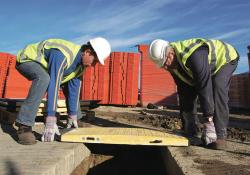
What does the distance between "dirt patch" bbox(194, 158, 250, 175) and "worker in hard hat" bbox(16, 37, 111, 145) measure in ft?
6.20

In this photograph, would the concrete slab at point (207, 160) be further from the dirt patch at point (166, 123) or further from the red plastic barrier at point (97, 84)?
the red plastic barrier at point (97, 84)

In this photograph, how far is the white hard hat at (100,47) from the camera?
4617mm

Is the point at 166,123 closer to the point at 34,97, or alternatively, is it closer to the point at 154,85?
the point at 34,97

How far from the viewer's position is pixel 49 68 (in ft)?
14.7

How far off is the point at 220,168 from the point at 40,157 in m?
1.75

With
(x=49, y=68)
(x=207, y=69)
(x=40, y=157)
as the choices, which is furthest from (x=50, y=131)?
(x=207, y=69)

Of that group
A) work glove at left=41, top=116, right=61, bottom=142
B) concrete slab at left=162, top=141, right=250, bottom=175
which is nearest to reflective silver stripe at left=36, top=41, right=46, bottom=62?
work glove at left=41, top=116, right=61, bottom=142

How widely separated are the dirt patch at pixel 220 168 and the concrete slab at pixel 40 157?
52.3 inches

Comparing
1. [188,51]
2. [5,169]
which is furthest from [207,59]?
[5,169]

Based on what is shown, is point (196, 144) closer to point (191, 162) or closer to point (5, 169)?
point (191, 162)

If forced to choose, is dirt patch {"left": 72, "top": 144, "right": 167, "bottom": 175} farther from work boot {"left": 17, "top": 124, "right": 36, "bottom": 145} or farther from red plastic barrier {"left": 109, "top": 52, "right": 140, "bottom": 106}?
red plastic barrier {"left": 109, "top": 52, "right": 140, "bottom": 106}

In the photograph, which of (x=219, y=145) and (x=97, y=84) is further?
(x=97, y=84)

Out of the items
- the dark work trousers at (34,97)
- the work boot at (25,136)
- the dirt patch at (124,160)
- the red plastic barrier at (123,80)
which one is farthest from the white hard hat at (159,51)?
the red plastic barrier at (123,80)

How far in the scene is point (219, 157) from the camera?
150 inches
